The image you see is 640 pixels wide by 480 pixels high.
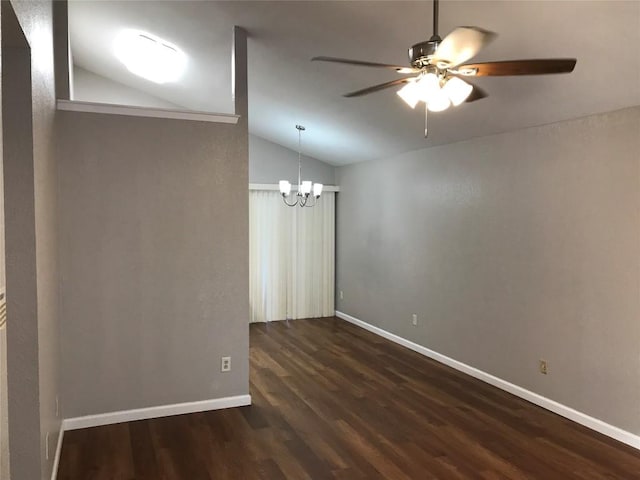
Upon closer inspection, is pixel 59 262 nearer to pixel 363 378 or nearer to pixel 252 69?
pixel 252 69

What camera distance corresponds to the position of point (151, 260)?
3965mm

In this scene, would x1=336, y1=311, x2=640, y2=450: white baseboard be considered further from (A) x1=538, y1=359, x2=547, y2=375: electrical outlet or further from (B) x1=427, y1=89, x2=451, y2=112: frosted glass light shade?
(B) x1=427, y1=89, x2=451, y2=112: frosted glass light shade

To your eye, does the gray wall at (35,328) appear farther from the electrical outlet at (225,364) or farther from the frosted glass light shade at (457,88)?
the frosted glass light shade at (457,88)

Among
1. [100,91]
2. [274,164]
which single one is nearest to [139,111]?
[100,91]

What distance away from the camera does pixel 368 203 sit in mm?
7117

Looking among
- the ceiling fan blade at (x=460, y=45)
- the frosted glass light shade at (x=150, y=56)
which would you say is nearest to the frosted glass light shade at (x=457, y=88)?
the ceiling fan blade at (x=460, y=45)

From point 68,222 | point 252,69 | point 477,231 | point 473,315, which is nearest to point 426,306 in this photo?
point 473,315

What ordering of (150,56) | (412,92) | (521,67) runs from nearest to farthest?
(521,67)
(412,92)
(150,56)

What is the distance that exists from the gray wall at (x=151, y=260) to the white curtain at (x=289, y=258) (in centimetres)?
336

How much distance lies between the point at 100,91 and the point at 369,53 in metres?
4.47

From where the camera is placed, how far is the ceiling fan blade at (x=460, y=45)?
1.92 meters

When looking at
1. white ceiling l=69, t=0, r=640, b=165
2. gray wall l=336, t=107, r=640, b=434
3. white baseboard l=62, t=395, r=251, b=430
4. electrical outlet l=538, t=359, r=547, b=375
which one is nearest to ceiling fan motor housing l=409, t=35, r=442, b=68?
white ceiling l=69, t=0, r=640, b=165

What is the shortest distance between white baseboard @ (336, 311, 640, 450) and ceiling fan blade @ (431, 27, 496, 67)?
3042 mm

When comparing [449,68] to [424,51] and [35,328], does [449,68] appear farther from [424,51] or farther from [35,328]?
[35,328]
